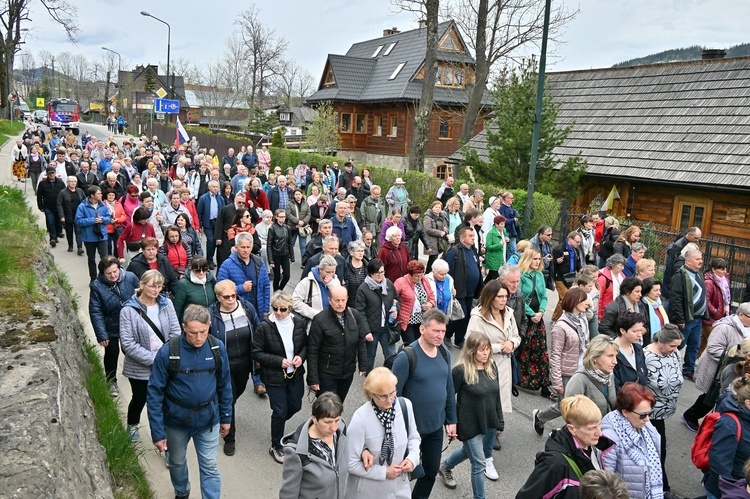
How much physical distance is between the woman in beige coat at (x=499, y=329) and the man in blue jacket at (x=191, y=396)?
2561 mm

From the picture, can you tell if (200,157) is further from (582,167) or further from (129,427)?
(129,427)

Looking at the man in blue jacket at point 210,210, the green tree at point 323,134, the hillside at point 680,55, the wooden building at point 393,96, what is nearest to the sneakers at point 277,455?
the man in blue jacket at point 210,210

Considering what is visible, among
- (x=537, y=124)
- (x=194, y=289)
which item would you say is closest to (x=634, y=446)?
(x=194, y=289)

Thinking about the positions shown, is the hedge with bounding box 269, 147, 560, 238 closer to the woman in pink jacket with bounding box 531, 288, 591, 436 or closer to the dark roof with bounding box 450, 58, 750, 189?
the dark roof with bounding box 450, 58, 750, 189

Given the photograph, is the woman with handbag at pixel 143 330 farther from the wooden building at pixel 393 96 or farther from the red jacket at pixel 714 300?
the wooden building at pixel 393 96

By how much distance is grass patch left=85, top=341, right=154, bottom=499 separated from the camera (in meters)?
4.84

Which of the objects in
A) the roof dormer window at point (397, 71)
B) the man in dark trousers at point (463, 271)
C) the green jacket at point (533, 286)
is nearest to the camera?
the green jacket at point (533, 286)

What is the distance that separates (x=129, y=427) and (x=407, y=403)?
283 centimetres

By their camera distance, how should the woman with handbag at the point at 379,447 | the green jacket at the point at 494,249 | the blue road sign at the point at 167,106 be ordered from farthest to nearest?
the blue road sign at the point at 167,106 < the green jacket at the point at 494,249 < the woman with handbag at the point at 379,447

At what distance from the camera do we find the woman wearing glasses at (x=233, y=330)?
19.5 ft

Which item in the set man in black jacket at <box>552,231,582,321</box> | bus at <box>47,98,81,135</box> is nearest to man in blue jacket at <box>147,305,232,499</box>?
man in black jacket at <box>552,231,582,321</box>

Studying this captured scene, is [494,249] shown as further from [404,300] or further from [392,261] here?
[404,300]

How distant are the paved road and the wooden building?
29.7 m

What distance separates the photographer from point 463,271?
9.39 metres
